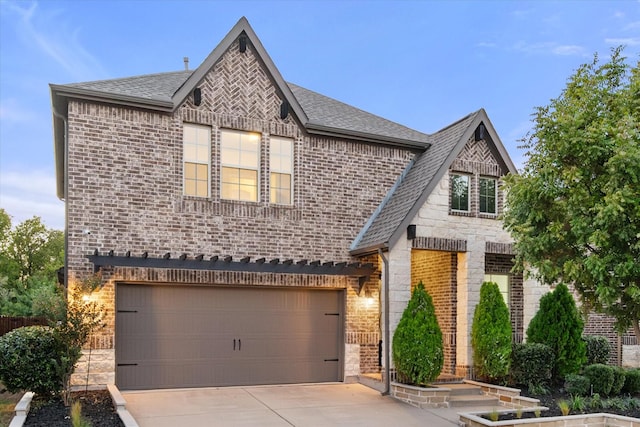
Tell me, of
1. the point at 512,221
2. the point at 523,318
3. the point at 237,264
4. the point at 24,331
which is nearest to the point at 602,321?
the point at 523,318

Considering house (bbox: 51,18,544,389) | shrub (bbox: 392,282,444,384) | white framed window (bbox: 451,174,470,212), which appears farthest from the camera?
white framed window (bbox: 451,174,470,212)

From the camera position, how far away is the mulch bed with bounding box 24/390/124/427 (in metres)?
8.89

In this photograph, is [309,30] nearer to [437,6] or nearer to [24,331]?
[437,6]

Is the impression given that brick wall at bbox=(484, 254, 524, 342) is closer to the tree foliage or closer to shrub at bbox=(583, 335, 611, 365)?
shrub at bbox=(583, 335, 611, 365)

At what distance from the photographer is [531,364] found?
12664mm

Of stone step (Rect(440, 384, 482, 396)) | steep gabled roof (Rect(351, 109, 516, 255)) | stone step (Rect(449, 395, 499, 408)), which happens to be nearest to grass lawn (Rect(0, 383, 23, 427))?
steep gabled roof (Rect(351, 109, 516, 255))

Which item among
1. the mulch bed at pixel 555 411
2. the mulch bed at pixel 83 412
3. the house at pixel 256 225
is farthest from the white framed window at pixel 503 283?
the mulch bed at pixel 83 412

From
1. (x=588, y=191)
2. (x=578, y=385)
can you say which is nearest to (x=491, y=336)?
(x=578, y=385)

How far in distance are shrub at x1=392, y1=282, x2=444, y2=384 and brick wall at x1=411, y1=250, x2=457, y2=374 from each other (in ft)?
8.71

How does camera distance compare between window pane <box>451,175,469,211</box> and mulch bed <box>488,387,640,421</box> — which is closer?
mulch bed <box>488,387,640,421</box>

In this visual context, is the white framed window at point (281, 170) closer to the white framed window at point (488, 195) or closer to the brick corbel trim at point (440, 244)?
the brick corbel trim at point (440, 244)

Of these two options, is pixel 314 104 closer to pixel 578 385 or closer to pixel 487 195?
pixel 487 195

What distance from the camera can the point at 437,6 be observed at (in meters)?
29.4

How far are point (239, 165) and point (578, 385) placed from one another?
28.8ft
